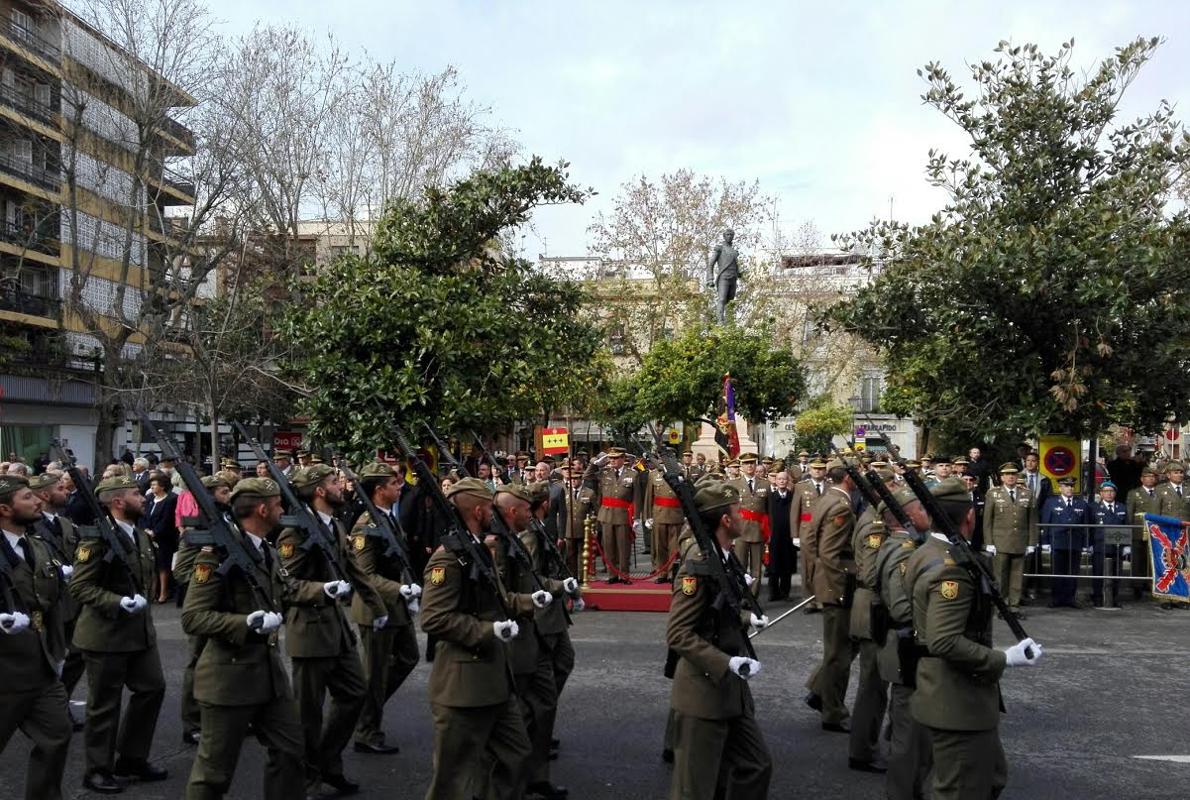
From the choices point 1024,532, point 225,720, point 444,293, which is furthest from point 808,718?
point 444,293

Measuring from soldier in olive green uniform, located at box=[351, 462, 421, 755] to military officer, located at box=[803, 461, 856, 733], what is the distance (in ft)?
9.55

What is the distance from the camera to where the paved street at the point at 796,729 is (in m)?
6.36

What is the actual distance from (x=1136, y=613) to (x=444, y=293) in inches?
370

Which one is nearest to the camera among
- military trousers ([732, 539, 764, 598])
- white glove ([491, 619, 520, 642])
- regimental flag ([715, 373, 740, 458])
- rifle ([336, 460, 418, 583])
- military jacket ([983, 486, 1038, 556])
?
white glove ([491, 619, 520, 642])

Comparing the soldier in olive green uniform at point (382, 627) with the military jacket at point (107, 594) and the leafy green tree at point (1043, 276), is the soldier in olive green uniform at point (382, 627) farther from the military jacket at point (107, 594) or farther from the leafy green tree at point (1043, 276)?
the leafy green tree at point (1043, 276)

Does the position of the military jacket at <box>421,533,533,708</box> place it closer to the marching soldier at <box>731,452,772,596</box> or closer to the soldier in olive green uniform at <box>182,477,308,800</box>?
the soldier in olive green uniform at <box>182,477,308,800</box>

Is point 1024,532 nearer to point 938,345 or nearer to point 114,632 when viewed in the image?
point 938,345

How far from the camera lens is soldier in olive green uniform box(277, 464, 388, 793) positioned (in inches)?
242

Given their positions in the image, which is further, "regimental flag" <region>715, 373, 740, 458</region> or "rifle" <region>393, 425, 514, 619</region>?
"regimental flag" <region>715, 373, 740, 458</region>

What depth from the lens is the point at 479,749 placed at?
5152mm

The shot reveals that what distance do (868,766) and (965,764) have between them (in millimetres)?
2096

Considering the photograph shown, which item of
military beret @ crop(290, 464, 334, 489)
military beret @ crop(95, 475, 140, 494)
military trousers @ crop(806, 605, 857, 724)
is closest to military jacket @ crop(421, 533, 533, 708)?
military beret @ crop(290, 464, 334, 489)

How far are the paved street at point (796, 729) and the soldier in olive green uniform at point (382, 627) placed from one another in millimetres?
275

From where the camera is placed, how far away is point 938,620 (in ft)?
15.1
